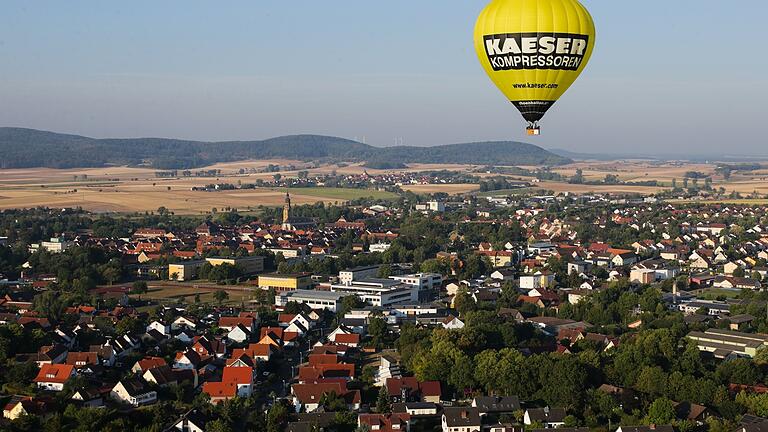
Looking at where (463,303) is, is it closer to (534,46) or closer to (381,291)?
(381,291)

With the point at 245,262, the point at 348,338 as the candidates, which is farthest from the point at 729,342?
the point at 245,262

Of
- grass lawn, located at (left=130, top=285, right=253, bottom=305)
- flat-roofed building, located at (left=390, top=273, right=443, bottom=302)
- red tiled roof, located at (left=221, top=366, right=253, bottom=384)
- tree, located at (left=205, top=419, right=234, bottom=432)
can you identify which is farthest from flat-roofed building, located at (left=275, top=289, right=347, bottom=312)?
tree, located at (left=205, top=419, right=234, bottom=432)

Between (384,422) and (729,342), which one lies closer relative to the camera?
(384,422)

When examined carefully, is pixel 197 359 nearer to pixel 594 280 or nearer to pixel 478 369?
pixel 478 369

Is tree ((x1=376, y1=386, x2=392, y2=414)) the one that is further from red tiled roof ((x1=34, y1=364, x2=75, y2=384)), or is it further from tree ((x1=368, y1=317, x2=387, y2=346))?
red tiled roof ((x1=34, y1=364, x2=75, y2=384))

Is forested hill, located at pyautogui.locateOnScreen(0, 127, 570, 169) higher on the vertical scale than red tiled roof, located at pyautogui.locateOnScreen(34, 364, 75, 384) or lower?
lower

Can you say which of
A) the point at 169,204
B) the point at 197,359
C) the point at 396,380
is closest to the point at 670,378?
the point at 396,380
